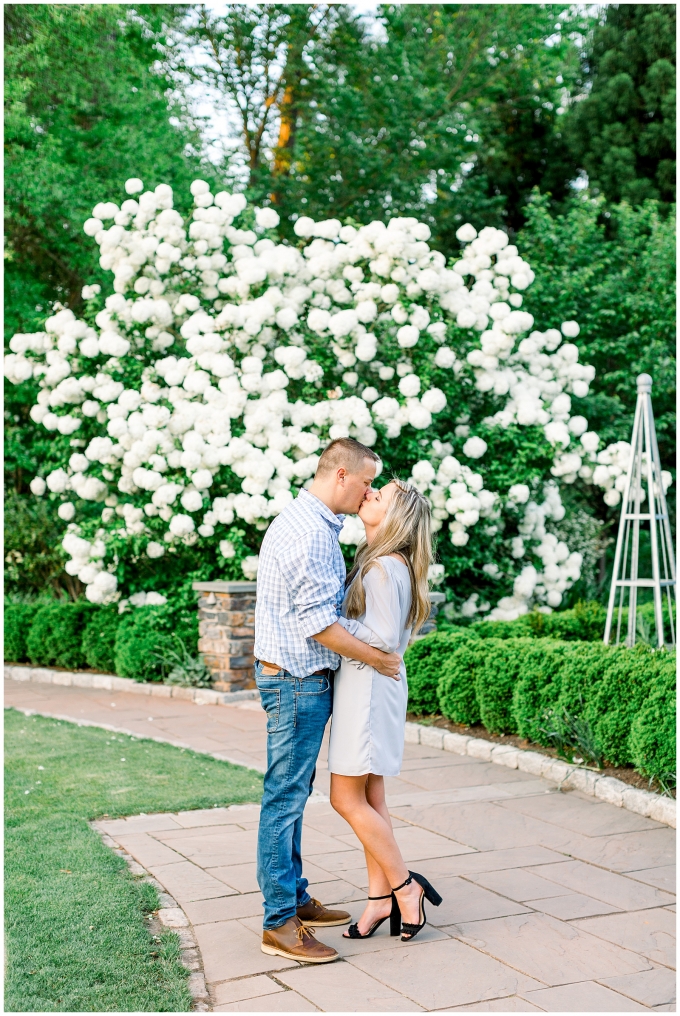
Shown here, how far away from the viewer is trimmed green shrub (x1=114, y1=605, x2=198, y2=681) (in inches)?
357

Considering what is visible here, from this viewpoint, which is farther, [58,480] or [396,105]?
[396,105]

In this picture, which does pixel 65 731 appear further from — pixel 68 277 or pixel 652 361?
pixel 652 361

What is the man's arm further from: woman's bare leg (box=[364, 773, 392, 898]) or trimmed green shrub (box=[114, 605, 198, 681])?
trimmed green shrub (box=[114, 605, 198, 681])

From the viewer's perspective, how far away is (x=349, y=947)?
Answer: 3.62m

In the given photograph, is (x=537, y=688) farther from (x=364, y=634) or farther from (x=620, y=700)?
(x=364, y=634)

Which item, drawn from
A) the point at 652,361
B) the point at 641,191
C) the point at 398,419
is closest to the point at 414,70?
the point at 641,191

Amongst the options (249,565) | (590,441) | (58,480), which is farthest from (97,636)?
(590,441)

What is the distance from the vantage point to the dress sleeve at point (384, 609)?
3559mm

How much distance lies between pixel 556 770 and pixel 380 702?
2.75 m

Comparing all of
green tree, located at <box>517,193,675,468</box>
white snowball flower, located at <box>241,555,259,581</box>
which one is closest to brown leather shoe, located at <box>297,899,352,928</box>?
white snowball flower, located at <box>241,555,259,581</box>

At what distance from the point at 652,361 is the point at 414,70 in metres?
6.02

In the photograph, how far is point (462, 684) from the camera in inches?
273

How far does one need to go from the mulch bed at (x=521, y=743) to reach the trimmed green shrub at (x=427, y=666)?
0.11 m

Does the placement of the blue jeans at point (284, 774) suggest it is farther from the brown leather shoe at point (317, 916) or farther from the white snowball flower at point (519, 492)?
the white snowball flower at point (519, 492)
